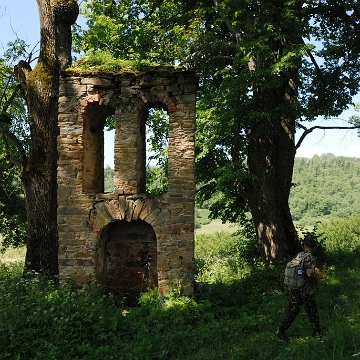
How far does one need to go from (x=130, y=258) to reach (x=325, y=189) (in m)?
50.4

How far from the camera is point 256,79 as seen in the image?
31.2 ft

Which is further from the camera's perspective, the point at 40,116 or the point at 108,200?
the point at 40,116

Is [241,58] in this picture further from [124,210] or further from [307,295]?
[307,295]

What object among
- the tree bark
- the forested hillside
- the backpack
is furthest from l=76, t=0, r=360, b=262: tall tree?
the forested hillside

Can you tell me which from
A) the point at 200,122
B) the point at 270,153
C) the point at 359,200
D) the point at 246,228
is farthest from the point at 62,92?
the point at 359,200

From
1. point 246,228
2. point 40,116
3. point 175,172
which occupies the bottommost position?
point 246,228

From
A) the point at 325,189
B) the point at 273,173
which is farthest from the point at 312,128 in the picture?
the point at 325,189

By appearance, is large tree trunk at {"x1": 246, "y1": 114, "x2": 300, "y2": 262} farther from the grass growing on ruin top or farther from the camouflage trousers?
the camouflage trousers

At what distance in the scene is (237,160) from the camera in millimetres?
10961

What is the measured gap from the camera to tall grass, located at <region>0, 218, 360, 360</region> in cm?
525

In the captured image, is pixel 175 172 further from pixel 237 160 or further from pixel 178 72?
pixel 237 160

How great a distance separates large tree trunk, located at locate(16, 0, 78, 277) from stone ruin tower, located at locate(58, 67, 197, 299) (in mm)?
2032

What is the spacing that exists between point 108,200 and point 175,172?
1372 mm

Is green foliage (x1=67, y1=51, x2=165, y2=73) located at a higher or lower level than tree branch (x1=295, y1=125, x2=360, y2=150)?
higher
